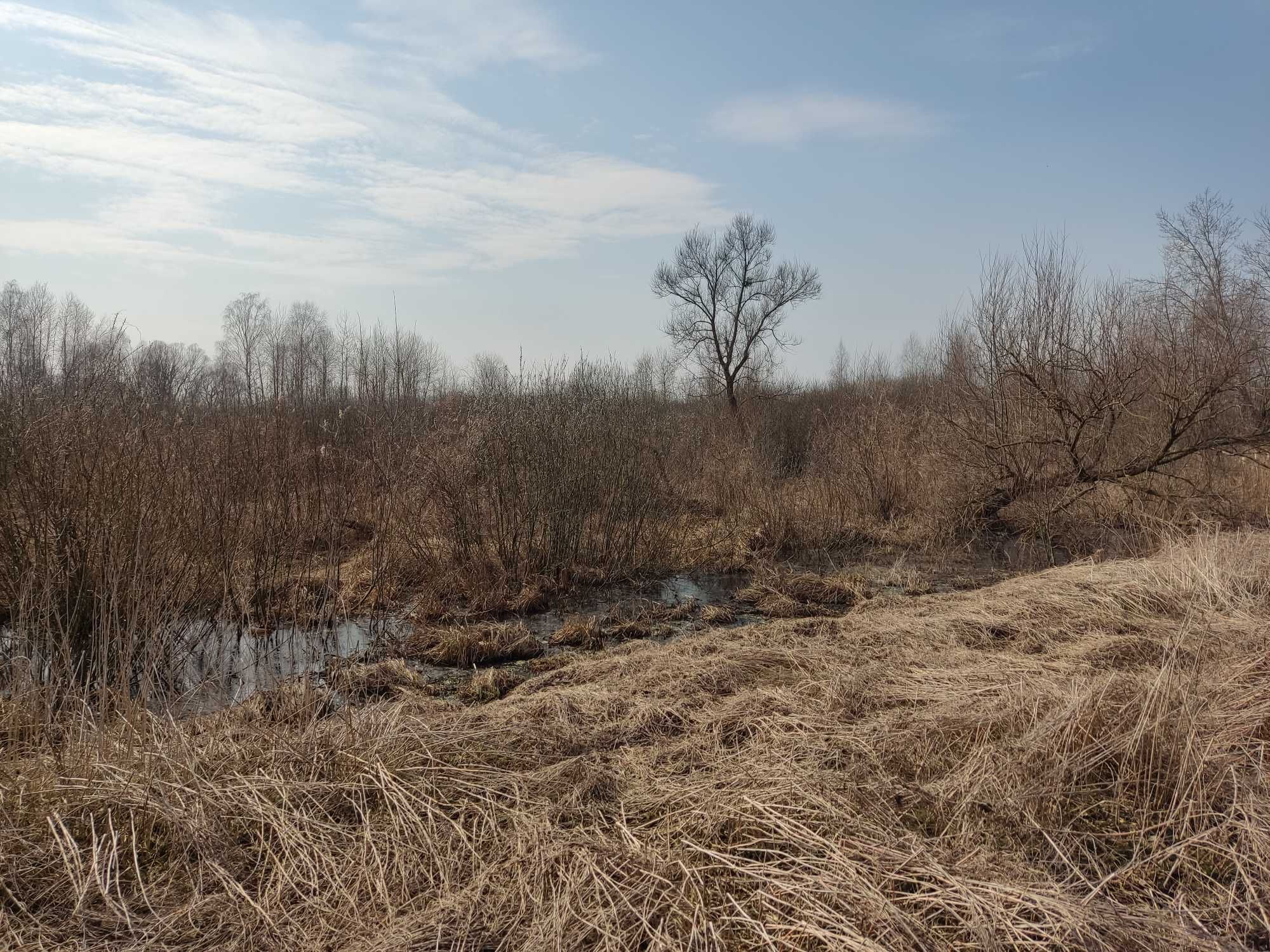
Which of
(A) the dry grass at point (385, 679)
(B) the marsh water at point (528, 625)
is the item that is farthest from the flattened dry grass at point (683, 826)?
(A) the dry grass at point (385, 679)

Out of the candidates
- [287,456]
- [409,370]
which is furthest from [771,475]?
[287,456]

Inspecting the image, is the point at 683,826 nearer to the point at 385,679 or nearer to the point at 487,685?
the point at 487,685

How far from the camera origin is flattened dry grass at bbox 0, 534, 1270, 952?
2578mm

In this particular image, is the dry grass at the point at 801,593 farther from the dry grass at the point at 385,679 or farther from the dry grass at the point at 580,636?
the dry grass at the point at 385,679

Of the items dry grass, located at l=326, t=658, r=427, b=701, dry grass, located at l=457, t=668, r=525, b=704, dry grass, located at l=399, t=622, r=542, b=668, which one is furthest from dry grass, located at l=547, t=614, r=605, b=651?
dry grass, located at l=326, t=658, r=427, b=701

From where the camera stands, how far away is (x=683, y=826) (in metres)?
3.10

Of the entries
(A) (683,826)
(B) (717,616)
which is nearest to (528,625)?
(B) (717,616)

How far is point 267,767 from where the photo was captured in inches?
139

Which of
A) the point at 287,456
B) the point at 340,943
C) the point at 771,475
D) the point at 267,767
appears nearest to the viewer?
the point at 340,943

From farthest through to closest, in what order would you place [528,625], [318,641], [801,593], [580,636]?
[801,593], [528,625], [580,636], [318,641]

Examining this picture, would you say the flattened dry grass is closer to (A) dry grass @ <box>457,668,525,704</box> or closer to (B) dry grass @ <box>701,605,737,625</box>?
(A) dry grass @ <box>457,668,525,704</box>

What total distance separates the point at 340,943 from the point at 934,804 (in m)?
2.33

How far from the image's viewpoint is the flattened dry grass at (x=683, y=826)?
2.58 meters

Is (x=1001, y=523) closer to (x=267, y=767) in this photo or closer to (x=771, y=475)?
(x=771, y=475)
